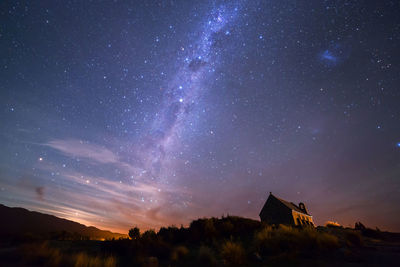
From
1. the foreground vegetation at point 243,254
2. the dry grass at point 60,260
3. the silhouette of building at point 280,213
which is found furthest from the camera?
the silhouette of building at point 280,213

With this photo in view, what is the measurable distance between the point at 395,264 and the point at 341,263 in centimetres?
158

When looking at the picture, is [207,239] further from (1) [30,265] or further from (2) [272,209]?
(2) [272,209]

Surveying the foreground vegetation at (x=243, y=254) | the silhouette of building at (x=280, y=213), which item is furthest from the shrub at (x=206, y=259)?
the silhouette of building at (x=280, y=213)

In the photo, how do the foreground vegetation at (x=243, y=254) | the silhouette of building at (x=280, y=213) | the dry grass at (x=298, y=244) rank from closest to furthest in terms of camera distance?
the foreground vegetation at (x=243, y=254) → the dry grass at (x=298, y=244) → the silhouette of building at (x=280, y=213)

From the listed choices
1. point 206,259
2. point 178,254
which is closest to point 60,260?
point 178,254

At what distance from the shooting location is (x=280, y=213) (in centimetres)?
3344

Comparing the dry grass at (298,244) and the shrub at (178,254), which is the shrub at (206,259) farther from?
the dry grass at (298,244)

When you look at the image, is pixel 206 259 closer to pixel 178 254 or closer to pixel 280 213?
pixel 178 254

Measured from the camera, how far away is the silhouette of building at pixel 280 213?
32.1 m

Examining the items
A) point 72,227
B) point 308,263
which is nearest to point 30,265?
point 308,263

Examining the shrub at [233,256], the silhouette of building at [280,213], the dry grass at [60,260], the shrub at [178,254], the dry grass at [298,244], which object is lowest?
the dry grass at [60,260]

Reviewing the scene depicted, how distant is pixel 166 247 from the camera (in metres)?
10.7

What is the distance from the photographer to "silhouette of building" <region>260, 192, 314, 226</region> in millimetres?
32125

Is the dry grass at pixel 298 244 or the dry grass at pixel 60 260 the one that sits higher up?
the dry grass at pixel 298 244
